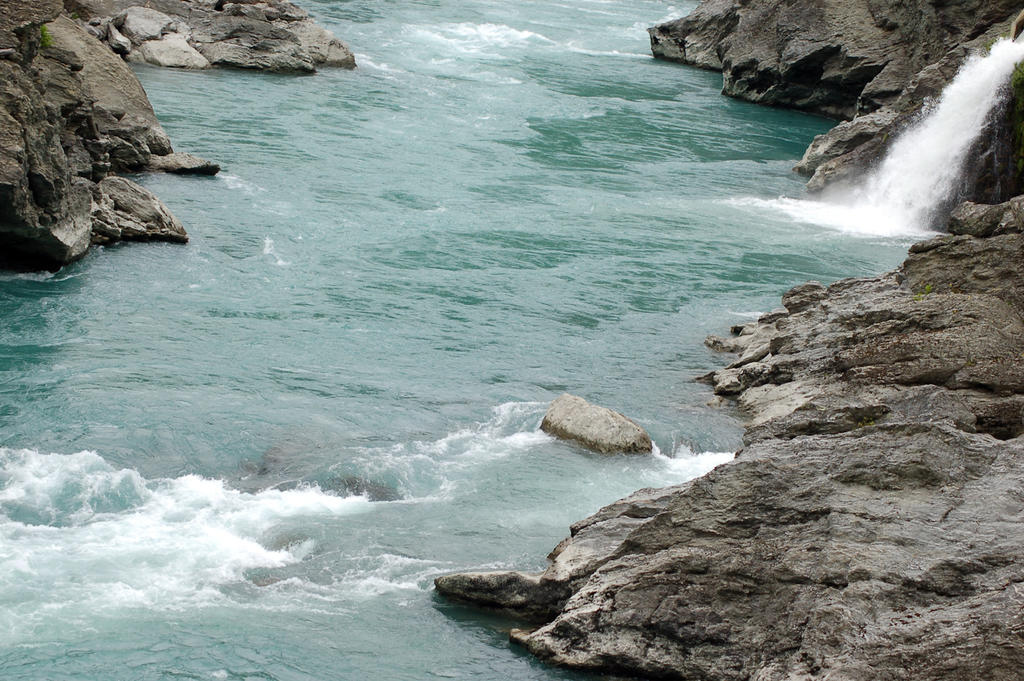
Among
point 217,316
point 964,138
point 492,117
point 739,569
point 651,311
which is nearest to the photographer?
point 739,569

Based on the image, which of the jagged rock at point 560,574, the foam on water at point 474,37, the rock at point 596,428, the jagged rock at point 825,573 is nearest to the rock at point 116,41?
the foam on water at point 474,37

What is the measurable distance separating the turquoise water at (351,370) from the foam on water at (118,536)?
0.13 ft

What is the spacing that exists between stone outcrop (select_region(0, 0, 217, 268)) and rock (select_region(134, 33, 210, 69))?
13817mm

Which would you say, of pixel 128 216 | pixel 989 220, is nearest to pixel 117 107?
pixel 128 216

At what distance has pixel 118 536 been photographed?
13.7 m

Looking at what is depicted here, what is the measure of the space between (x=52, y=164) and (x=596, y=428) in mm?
11334

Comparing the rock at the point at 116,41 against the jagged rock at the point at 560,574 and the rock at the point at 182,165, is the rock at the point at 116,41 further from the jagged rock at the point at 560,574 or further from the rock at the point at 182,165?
the jagged rock at the point at 560,574

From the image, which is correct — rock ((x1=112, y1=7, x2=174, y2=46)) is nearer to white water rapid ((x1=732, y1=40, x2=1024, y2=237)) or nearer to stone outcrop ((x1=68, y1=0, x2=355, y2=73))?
stone outcrop ((x1=68, y1=0, x2=355, y2=73))

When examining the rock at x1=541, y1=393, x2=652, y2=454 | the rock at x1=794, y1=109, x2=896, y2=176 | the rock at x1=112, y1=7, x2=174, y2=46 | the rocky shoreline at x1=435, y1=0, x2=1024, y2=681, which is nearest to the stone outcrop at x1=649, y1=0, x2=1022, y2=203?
the rock at x1=794, y1=109, x2=896, y2=176

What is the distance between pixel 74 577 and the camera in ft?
41.8

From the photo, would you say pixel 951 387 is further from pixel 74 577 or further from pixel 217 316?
pixel 217 316

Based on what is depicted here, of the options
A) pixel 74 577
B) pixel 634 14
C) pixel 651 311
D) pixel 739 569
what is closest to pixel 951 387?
pixel 739 569

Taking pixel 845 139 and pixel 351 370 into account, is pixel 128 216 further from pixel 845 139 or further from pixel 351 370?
pixel 845 139

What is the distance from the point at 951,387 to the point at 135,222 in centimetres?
1600
